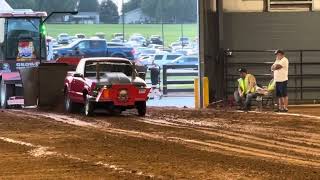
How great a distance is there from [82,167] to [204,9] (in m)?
15.7

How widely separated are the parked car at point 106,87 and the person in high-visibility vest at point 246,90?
11.8ft

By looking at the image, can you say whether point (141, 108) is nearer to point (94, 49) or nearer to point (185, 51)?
point (94, 49)

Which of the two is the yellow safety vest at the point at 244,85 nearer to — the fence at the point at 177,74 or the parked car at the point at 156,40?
the fence at the point at 177,74

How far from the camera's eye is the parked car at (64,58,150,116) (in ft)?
61.0

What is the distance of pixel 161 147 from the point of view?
12.1 metres

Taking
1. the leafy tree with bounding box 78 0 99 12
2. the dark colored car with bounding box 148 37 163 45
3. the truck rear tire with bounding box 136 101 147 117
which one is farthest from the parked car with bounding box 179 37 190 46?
the truck rear tire with bounding box 136 101 147 117

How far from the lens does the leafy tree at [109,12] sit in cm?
4468

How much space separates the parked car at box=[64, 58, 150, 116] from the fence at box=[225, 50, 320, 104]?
19.7 ft

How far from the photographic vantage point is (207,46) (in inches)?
993

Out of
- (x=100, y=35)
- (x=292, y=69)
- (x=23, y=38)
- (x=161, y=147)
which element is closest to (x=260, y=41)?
(x=292, y=69)

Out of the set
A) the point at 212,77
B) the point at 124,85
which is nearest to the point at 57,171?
the point at 124,85

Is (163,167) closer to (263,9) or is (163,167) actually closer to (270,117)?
(270,117)

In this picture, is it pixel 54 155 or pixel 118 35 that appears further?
pixel 118 35

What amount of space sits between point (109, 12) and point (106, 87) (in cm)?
2694
